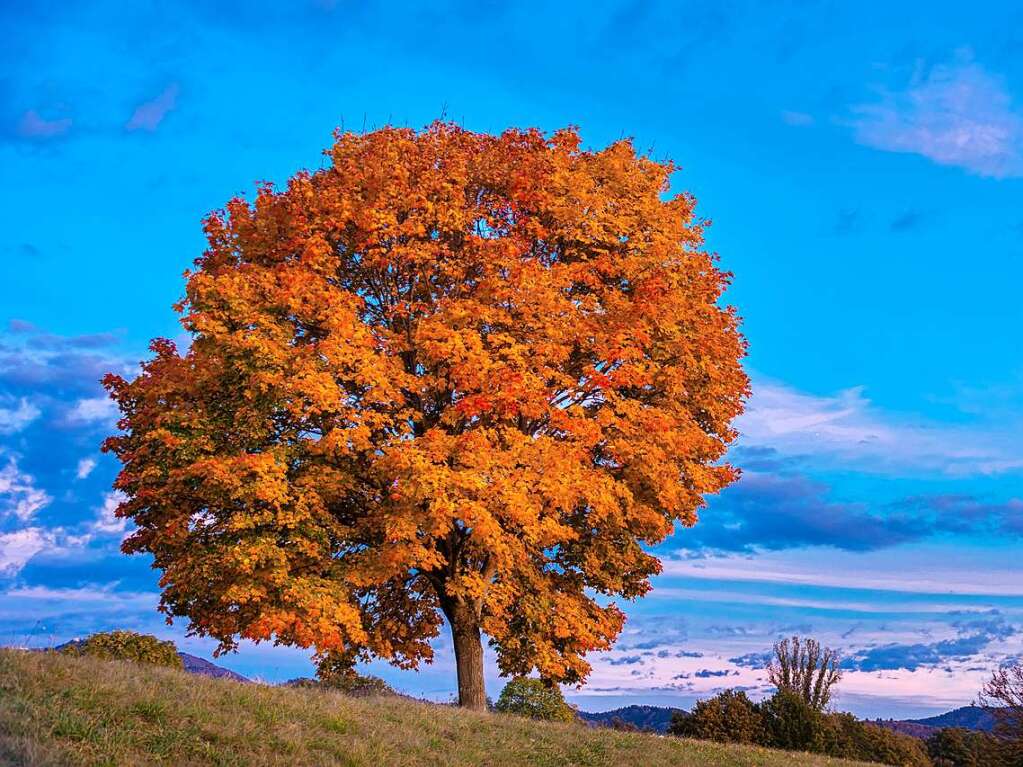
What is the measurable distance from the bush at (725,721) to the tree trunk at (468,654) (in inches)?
387

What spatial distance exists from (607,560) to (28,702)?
1724 centimetres

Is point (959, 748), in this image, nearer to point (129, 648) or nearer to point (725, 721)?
point (725, 721)

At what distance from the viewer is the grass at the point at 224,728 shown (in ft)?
34.3

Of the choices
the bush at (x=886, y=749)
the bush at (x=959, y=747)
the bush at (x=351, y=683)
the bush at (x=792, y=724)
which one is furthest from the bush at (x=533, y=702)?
the bush at (x=959, y=747)

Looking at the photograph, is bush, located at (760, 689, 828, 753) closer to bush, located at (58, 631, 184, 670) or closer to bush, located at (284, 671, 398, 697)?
bush, located at (284, 671, 398, 697)

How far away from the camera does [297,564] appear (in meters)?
21.6

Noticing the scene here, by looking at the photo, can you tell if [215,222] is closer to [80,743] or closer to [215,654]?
[215,654]

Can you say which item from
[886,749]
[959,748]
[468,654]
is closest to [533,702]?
[468,654]

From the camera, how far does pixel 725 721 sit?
1211 inches

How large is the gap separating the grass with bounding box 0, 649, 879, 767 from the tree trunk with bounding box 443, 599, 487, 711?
18.1 ft

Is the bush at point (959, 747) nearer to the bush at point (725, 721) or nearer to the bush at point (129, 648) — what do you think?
the bush at point (725, 721)

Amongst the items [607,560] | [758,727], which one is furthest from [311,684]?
[758,727]

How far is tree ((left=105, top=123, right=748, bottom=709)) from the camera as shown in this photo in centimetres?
2064

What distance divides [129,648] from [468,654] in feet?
31.7
